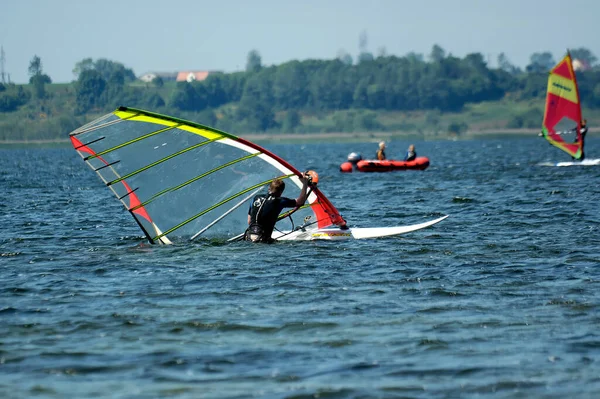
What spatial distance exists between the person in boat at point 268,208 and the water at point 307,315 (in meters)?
0.30

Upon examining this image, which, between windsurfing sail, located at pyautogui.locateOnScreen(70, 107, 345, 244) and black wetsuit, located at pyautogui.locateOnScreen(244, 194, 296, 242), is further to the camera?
windsurfing sail, located at pyautogui.locateOnScreen(70, 107, 345, 244)

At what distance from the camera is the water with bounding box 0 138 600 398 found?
830 centimetres

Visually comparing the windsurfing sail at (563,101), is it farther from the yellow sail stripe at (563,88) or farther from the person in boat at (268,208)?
the person in boat at (268,208)

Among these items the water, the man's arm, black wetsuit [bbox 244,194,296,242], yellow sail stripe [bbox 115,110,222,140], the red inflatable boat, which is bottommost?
the red inflatable boat

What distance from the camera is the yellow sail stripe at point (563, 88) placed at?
40.1 meters

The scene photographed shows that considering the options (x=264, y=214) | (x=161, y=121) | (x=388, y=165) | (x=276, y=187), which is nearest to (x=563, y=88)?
(x=388, y=165)

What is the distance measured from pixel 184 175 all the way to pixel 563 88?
2678cm

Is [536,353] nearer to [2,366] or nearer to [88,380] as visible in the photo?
[88,380]

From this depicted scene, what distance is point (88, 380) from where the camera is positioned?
838 cm

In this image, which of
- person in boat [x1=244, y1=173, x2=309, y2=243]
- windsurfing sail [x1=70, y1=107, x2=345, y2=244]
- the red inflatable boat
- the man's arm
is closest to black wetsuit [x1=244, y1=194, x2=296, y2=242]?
person in boat [x1=244, y1=173, x2=309, y2=243]

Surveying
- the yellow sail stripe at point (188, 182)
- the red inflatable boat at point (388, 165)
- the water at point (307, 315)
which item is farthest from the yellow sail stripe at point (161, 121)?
the red inflatable boat at point (388, 165)

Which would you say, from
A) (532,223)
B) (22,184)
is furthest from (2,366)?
(22,184)

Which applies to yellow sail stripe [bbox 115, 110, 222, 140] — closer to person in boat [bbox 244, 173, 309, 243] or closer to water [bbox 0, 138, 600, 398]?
person in boat [bbox 244, 173, 309, 243]

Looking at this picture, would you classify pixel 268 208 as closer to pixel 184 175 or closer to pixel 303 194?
pixel 303 194
